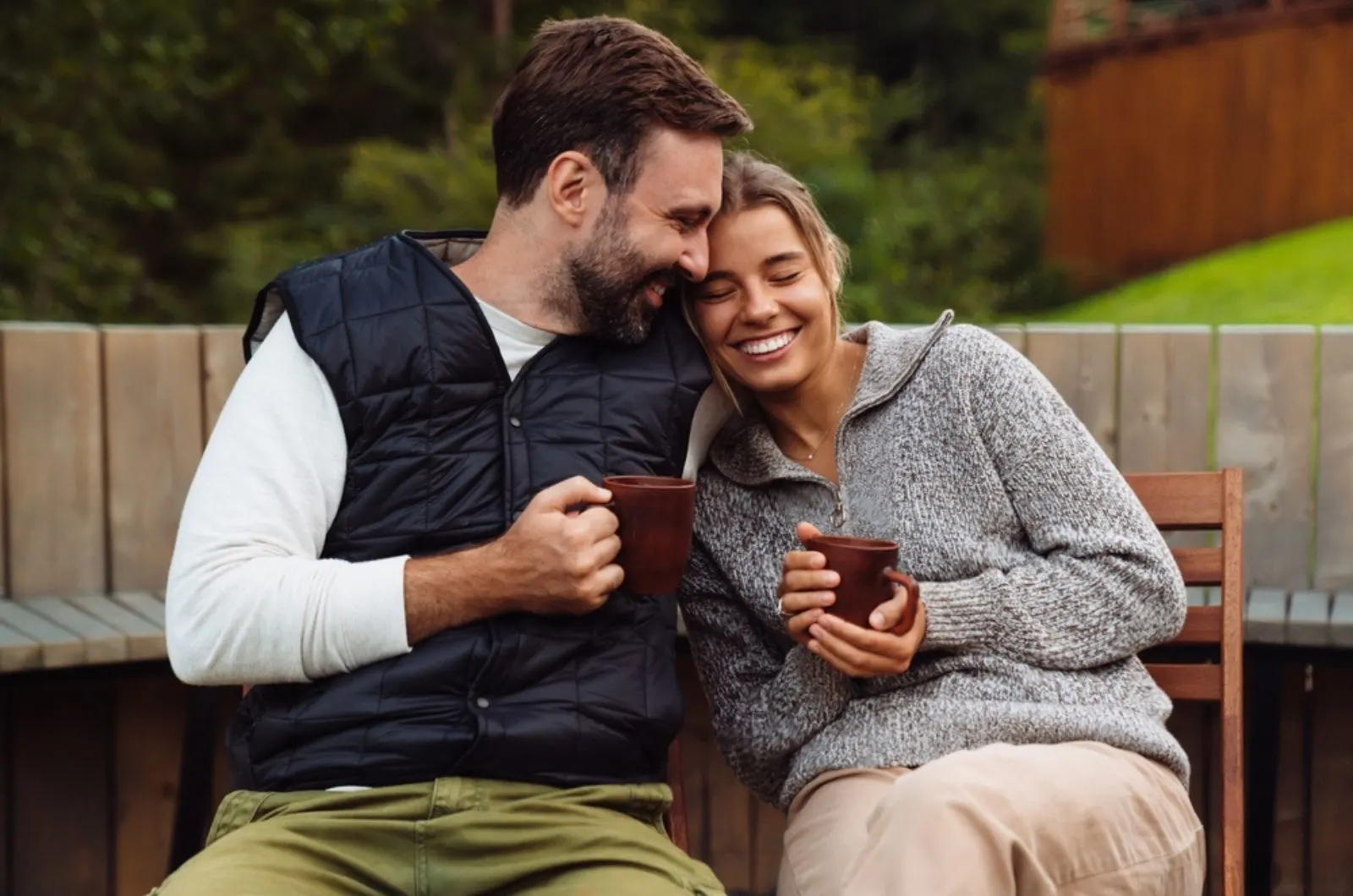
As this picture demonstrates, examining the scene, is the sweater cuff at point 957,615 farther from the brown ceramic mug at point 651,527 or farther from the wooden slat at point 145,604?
the wooden slat at point 145,604

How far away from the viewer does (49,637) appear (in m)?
3.19

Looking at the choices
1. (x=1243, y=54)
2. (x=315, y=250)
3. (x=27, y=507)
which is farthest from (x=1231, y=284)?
(x=27, y=507)

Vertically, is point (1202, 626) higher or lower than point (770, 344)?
lower

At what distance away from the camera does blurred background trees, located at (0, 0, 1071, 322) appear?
8.52 meters

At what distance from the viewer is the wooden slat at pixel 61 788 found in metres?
3.54

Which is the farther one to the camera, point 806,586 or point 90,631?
point 90,631

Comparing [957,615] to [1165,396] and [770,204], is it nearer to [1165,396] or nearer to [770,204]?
[770,204]

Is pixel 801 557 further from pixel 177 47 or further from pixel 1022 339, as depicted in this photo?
pixel 177 47

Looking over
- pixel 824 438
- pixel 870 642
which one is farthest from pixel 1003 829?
pixel 824 438

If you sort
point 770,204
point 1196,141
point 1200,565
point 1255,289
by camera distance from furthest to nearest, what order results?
1. point 1196,141
2. point 1255,289
3. point 1200,565
4. point 770,204

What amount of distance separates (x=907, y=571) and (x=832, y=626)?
345 mm

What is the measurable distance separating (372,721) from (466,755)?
0.14m

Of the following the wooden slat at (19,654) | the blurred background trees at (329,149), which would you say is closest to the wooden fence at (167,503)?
the wooden slat at (19,654)

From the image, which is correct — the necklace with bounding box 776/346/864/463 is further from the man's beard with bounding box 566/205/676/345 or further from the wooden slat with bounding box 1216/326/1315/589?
the wooden slat with bounding box 1216/326/1315/589
